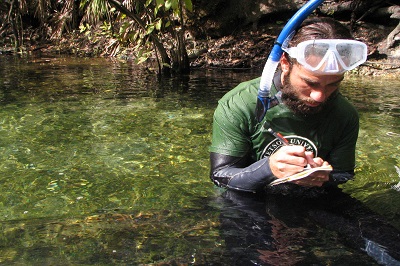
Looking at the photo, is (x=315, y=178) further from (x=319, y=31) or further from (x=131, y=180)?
(x=131, y=180)

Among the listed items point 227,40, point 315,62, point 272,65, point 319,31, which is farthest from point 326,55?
point 227,40

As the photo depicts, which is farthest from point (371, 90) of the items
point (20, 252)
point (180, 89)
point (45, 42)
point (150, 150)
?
point (45, 42)

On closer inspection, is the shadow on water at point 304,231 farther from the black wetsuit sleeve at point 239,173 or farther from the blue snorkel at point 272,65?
the blue snorkel at point 272,65

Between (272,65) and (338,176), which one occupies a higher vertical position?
(272,65)

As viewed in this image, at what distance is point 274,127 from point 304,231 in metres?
0.66

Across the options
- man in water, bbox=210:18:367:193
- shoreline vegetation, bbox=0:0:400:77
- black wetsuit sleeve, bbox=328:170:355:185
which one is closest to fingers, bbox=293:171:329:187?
man in water, bbox=210:18:367:193

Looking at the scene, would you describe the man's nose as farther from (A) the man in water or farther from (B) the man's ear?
(B) the man's ear

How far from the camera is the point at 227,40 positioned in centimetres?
1321

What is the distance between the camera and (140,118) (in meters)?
5.75

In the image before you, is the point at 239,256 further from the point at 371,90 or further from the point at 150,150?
the point at 371,90

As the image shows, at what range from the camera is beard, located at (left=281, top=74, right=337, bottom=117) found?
2.43m

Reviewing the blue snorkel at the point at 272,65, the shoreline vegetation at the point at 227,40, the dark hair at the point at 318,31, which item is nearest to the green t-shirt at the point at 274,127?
the blue snorkel at the point at 272,65

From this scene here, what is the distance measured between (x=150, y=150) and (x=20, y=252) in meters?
2.26

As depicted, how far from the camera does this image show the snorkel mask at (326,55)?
7.16ft
